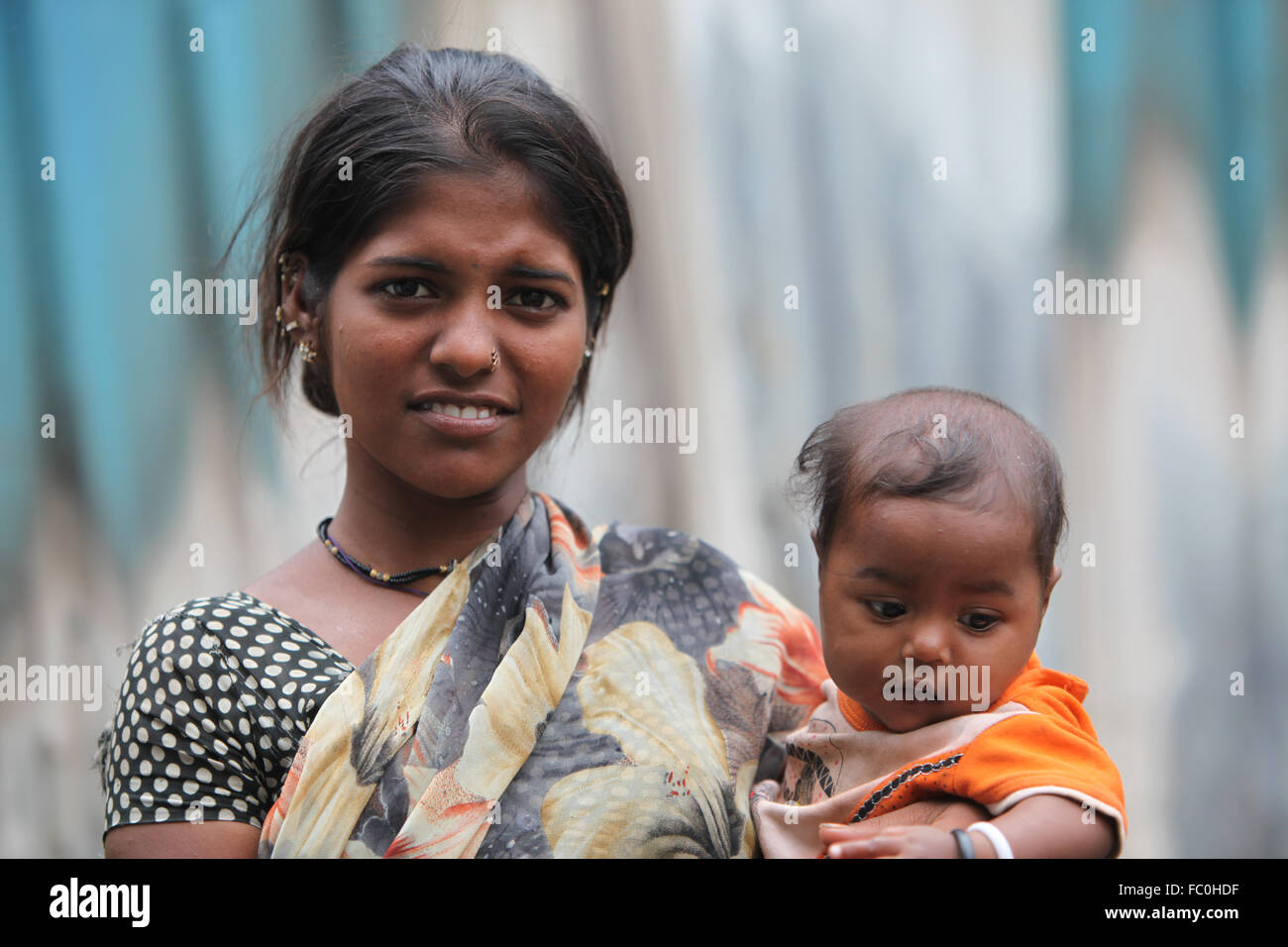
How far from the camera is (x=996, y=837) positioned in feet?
3.36

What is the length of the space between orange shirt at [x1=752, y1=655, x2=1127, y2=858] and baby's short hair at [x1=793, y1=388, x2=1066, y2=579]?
18cm

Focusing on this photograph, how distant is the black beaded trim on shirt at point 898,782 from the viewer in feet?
3.71

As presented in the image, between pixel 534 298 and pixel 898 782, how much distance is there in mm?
757

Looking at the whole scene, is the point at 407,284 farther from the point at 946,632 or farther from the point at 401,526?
the point at 946,632

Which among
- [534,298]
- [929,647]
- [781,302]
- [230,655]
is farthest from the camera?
[781,302]

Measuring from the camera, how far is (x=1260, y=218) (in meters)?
2.41

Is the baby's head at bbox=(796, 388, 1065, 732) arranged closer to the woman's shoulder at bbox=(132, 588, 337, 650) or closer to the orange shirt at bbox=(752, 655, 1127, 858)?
the orange shirt at bbox=(752, 655, 1127, 858)

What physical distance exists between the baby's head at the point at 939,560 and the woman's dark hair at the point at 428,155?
0.54 metres

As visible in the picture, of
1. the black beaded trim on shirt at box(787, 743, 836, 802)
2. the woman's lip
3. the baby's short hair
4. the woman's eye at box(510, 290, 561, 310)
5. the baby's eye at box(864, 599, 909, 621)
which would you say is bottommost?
the black beaded trim on shirt at box(787, 743, 836, 802)

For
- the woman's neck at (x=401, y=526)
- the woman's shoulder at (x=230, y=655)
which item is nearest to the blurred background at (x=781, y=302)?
the woman's neck at (x=401, y=526)

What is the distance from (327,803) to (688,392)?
1482 millimetres

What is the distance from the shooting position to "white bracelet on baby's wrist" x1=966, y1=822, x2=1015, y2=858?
1019mm

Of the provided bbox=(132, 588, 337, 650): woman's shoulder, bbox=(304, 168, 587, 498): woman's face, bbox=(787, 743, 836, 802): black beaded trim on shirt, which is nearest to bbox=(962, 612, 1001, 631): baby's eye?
bbox=(787, 743, 836, 802): black beaded trim on shirt

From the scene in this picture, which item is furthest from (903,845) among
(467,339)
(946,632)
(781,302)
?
(781,302)
